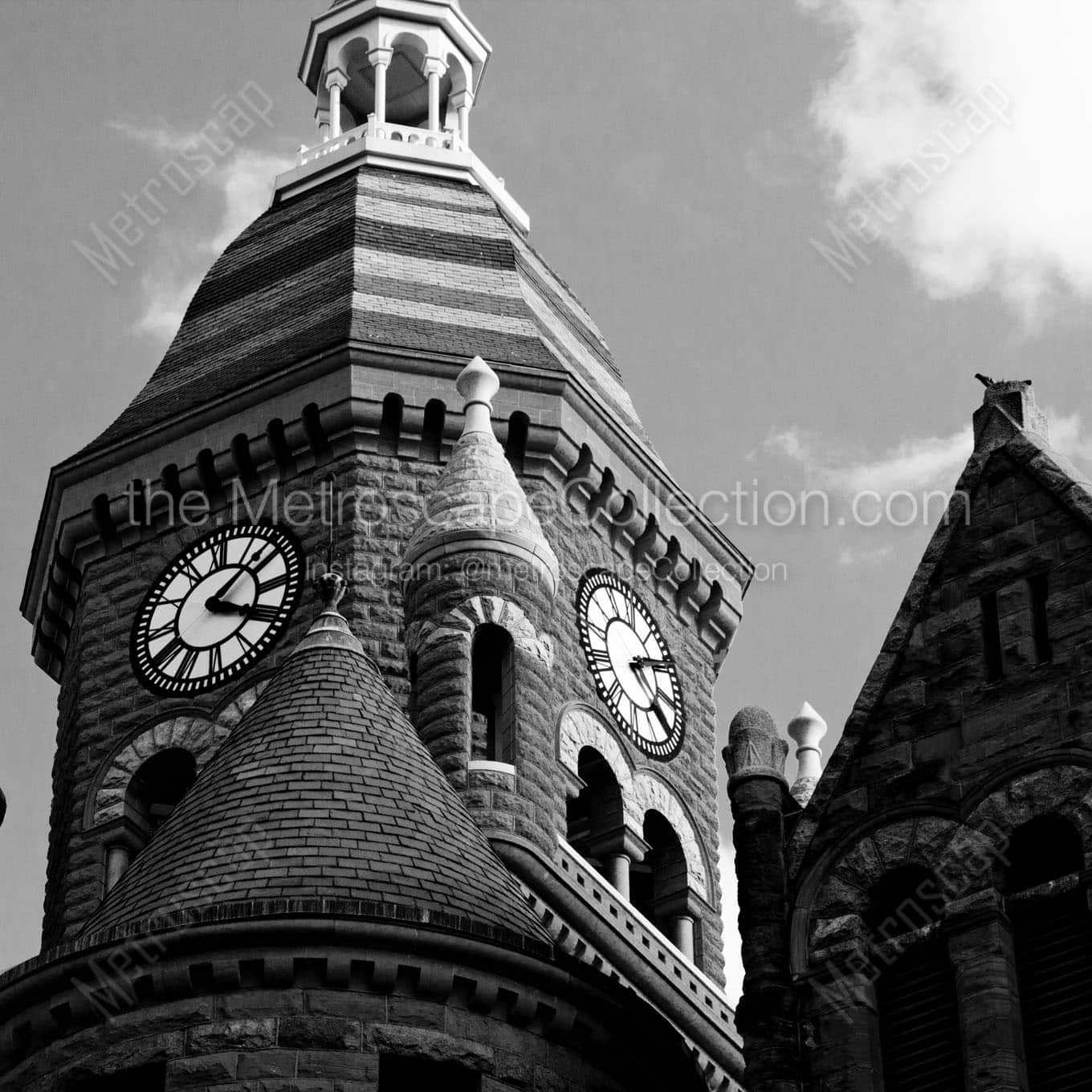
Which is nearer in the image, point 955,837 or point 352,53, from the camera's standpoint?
point 955,837

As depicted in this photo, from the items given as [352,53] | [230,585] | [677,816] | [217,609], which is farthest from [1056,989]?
[352,53]

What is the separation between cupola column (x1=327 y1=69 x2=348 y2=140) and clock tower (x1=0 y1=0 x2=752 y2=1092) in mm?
138

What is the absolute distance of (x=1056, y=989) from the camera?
83.8 feet

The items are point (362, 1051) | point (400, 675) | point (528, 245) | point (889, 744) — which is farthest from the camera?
point (528, 245)

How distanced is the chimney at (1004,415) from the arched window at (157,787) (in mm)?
16025

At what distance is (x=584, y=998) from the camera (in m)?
27.3

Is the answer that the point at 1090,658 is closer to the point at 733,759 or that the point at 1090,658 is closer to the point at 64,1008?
the point at 733,759

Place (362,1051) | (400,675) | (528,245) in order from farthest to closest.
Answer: (528,245) → (400,675) → (362,1051)

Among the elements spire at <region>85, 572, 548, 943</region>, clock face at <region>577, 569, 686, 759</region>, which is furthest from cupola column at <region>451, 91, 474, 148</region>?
spire at <region>85, 572, 548, 943</region>

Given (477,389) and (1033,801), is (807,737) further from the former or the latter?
(1033,801)

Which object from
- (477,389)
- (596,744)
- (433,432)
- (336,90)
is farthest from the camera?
(336,90)

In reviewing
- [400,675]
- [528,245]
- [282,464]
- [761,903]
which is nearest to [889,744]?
[761,903]

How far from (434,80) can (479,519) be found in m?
17.5

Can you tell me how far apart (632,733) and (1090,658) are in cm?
1727
